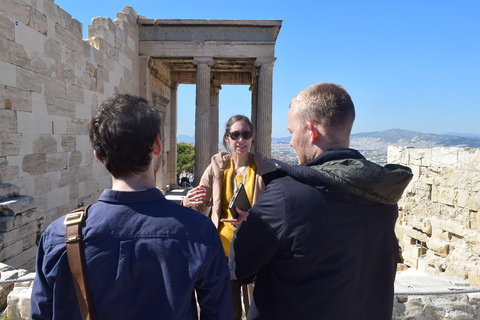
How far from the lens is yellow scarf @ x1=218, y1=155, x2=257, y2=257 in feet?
9.62

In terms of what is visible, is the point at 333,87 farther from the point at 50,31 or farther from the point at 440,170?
the point at 440,170

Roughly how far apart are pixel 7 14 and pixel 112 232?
18.5 feet

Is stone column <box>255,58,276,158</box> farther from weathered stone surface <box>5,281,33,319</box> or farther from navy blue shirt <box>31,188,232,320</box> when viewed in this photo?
navy blue shirt <box>31,188,232,320</box>

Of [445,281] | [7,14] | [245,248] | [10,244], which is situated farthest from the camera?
[7,14]

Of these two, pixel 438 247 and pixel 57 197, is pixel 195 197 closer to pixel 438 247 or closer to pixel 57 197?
pixel 57 197

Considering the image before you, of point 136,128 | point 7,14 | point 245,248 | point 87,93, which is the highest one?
point 7,14

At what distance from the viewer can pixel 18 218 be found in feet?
14.5

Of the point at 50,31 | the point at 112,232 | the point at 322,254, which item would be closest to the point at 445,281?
the point at 322,254

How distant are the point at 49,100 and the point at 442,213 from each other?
30.0ft

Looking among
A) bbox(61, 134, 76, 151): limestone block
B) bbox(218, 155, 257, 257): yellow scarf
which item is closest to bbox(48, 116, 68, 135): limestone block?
bbox(61, 134, 76, 151): limestone block

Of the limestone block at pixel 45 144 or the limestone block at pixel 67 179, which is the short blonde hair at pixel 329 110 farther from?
the limestone block at pixel 67 179

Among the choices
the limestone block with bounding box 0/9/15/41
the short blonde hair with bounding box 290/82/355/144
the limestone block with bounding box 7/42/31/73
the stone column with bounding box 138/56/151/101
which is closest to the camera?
the short blonde hair with bounding box 290/82/355/144

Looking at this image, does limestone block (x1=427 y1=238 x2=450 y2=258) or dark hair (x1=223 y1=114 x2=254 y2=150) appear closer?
dark hair (x1=223 y1=114 x2=254 y2=150)

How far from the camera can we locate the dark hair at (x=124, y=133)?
138 cm
